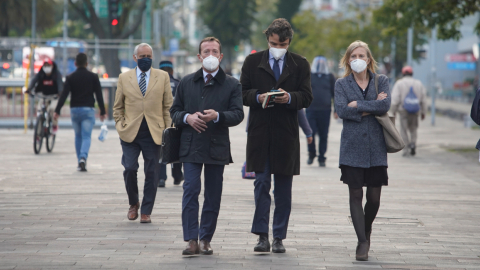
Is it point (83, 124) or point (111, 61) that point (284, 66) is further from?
point (111, 61)

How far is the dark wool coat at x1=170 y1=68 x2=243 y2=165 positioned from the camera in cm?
580

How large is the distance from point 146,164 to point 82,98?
4.28 meters

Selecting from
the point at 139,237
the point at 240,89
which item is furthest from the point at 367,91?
the point at 139,237

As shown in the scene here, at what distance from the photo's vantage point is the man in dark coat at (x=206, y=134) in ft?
19.0

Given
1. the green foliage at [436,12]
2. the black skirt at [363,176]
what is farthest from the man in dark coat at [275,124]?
the green foliage at [436,12]

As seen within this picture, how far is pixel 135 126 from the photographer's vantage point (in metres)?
7.25

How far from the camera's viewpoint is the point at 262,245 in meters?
5.91

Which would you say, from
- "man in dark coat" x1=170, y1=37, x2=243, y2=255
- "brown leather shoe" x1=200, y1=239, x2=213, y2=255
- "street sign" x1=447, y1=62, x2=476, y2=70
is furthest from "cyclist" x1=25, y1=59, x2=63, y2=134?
"street sign" x1=447, y1=62, x2=476, y2=70

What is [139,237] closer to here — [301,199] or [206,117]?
[206,117]

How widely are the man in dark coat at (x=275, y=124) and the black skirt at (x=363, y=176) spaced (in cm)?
41

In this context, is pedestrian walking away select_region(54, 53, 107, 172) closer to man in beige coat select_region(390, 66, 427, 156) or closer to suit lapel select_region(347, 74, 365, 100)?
suit lapel select_region(347, 74, 365, 100)

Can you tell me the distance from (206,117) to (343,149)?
3.73 ft

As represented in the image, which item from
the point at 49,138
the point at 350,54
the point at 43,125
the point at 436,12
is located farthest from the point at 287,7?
the point at 350,54

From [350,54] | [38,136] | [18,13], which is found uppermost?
[18,13]
